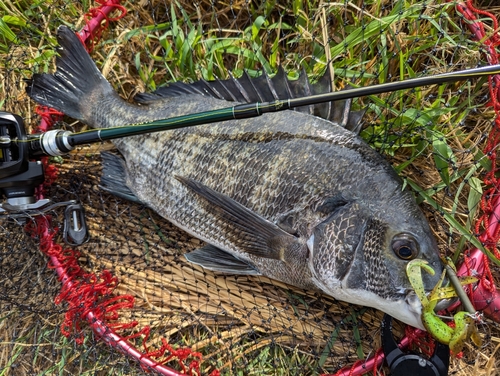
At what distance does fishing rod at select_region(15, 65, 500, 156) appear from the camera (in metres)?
1.72

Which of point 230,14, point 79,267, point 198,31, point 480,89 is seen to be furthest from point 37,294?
point 480,89

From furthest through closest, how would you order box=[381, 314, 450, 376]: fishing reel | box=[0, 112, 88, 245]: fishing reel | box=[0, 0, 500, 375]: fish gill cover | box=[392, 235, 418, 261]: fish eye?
box=[0, 0, 500, 375]: fish gill cover < box=[0, 112, 88, 245]: fishing reel < box=[381, 314, 450, 376]: fishing reel < box=[392, 235, 418, 261]: fish eye

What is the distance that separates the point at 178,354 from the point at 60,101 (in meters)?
1.52

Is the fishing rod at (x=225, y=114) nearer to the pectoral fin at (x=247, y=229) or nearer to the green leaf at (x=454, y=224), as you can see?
the pectoral fin at (x=247, y=229)

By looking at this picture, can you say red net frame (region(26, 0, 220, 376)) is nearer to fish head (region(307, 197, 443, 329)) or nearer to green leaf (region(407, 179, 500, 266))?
fish head (region(307, 197, 443, 329))

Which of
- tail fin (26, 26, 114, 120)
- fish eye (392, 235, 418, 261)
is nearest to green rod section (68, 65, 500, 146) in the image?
tail fin (26, 26, 114, 120)

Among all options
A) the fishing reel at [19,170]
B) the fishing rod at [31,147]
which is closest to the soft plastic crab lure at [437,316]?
the fishing rod at [31,147]

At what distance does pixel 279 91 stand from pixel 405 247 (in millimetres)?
948

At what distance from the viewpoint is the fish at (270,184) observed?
186cm

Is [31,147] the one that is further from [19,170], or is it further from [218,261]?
[218,261]

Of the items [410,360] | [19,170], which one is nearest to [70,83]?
[19,170]

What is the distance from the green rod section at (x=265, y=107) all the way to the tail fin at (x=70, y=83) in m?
0.40

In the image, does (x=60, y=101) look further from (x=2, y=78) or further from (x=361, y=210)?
(x=361, y=210)

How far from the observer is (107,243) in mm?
2604
